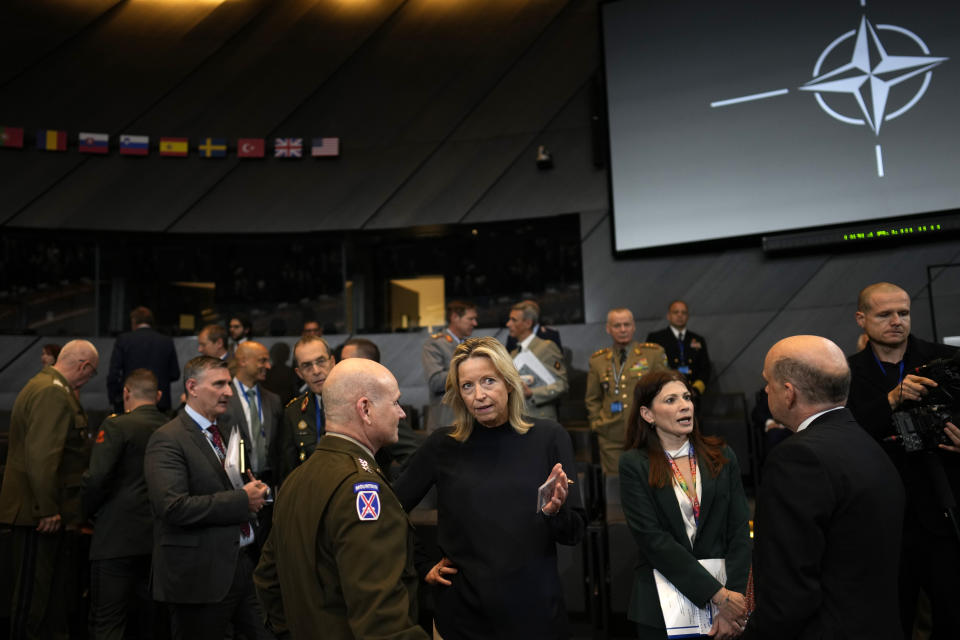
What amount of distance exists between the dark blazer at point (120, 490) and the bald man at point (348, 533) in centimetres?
200

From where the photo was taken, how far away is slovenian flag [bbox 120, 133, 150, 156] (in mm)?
8555

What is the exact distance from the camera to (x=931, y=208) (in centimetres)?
662

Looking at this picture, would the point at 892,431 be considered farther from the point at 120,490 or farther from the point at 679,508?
the point at 120,490

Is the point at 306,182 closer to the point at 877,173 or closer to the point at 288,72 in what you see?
the point at 288,72

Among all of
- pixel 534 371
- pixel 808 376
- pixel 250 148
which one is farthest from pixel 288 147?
A: pixel 808 376

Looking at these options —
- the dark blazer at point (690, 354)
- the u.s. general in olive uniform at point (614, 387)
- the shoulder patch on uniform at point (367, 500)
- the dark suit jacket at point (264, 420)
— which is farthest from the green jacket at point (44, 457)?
the dark blazer at point (690, 354)

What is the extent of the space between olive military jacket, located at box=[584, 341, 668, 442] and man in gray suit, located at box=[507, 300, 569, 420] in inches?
10.7

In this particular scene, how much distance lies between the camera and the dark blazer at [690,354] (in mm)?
6629

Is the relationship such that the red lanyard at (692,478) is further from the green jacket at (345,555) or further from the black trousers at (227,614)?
the black trousers at (227,614)

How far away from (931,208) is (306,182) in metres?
6.58

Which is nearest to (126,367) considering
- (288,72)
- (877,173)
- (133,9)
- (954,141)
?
(288,72)

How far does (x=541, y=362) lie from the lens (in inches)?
210

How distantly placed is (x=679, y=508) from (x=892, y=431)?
94 cm

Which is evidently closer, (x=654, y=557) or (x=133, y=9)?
(x=654, y=557)
